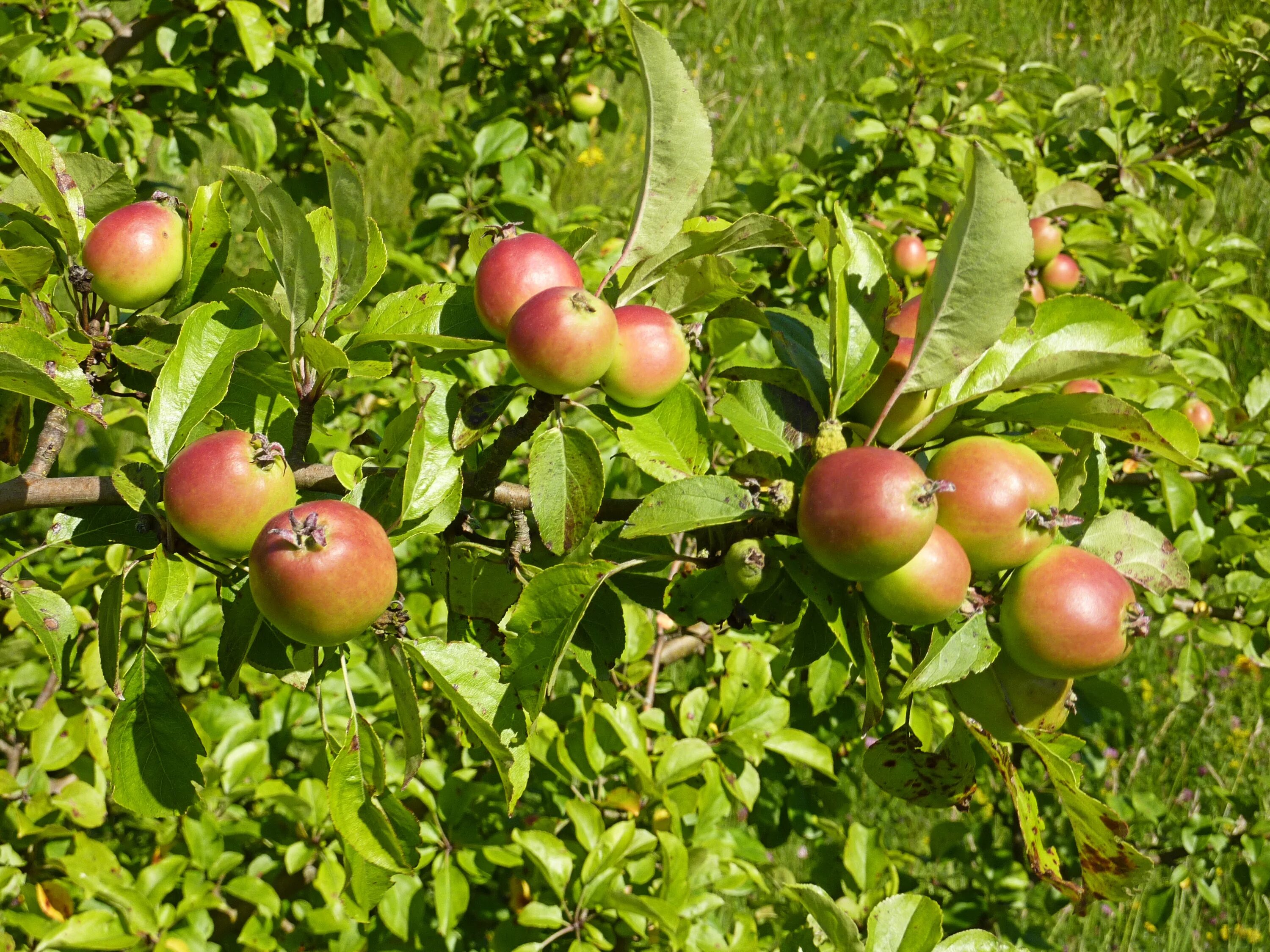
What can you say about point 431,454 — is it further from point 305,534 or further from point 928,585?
point 928,585

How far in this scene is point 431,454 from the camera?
0.71 metres

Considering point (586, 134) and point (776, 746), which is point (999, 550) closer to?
point (776, 746)

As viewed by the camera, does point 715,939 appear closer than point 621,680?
Yes

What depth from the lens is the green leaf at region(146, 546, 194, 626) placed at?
670 mm

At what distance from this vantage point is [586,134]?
250cm

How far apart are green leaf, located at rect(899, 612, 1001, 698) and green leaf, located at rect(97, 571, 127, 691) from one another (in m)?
0.54

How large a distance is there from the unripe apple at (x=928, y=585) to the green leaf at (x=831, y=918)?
10.3 inches

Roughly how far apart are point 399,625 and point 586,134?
2033mm

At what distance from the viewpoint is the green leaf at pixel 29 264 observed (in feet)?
2.43

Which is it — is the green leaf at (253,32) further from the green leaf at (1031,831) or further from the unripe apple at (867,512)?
the green leaf at (1031,831)

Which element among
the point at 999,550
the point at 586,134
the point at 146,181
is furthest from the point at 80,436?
the point at 999,550

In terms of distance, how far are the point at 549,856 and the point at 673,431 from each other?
0.75 meters

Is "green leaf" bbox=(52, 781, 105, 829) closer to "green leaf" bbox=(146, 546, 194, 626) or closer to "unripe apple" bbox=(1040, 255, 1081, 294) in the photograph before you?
"green leaf" bbox=(146, 546, 194, 626)

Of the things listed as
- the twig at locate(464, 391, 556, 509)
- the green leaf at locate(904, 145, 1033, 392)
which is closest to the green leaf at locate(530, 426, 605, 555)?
the twig at locate(464, 391, 556, 509)
